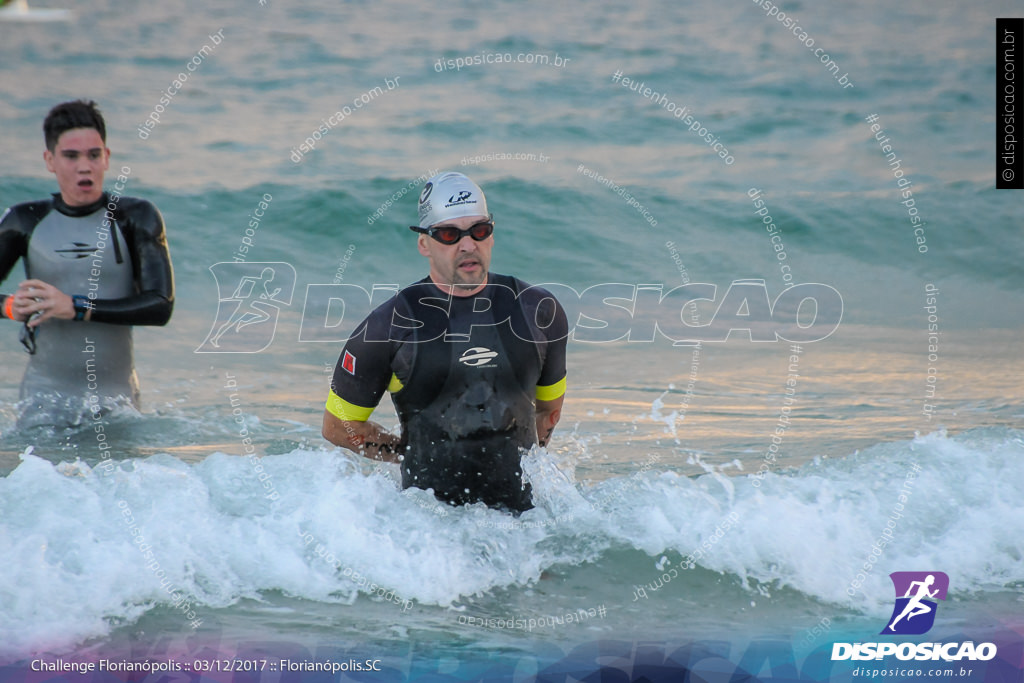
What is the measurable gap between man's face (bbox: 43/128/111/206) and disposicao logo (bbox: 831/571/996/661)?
14.9 ft

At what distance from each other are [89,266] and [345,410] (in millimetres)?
2362

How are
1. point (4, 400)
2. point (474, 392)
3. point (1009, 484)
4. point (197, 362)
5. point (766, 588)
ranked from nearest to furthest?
point (474, 392) → point (766, 588) → point (1009, 484) → point (4, 400) → point (197, 362)

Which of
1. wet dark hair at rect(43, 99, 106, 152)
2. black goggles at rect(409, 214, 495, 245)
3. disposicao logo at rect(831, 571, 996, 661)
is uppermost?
wet dark hair at rect(43, 99, 106, 152)

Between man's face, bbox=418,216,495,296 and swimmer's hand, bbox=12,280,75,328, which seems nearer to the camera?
man's face, bbox=418,216,495,296

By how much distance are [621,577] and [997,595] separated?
5.57ft

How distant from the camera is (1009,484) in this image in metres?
5.58

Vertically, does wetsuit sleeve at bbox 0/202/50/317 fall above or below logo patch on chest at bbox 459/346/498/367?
above

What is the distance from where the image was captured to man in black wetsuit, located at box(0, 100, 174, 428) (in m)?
5.77

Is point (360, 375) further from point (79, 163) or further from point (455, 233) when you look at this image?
point (79, 163)

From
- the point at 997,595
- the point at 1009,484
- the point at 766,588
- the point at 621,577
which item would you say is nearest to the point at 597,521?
the point at 621,577

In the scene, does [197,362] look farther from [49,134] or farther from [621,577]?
[621,577]

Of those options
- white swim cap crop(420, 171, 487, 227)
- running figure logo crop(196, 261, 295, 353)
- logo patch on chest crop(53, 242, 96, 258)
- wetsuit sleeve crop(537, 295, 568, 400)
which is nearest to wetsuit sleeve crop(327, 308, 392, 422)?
white swim cap crop(420, 171, 487, 227)

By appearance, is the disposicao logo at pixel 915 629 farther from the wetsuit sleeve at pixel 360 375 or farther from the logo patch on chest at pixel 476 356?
the wetsuit sleeve at pixel 360 375

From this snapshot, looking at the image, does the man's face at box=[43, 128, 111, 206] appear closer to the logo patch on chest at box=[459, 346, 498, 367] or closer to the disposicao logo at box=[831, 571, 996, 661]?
the logo patch on chest at box=[459, 346, 498, 367]
